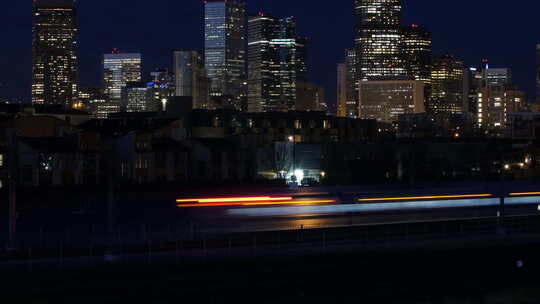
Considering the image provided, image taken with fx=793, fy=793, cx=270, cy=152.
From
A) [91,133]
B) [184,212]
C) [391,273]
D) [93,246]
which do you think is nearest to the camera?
[391,273]

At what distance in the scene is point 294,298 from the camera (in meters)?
28.5

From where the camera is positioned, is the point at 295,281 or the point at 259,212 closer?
the point at 295,281

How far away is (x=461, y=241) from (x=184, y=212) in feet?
46.9

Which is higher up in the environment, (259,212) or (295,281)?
(259,212)

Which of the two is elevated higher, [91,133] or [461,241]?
[91,133]

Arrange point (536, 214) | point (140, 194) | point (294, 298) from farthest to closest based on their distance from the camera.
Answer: point (140, 194) < point (536, 214) < point (294, 298)

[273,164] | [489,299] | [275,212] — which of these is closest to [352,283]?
[489,299]

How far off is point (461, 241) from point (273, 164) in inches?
2069

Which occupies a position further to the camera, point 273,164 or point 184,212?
point 273,164

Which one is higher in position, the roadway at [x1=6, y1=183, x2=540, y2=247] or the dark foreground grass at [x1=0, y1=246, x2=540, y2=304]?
the roadway at [x1=6, y1=183, x2=540, y2=247]

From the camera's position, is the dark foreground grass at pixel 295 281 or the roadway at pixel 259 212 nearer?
the dark foreground grass at pixel 295 281

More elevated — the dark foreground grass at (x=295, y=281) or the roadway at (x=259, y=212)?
the roadway at (x=259, y=212)

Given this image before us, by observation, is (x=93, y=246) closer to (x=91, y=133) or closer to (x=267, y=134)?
(x=91, y=133)

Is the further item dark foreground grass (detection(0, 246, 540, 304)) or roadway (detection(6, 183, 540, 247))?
roadway (detection(6, 183, 540, 247))
